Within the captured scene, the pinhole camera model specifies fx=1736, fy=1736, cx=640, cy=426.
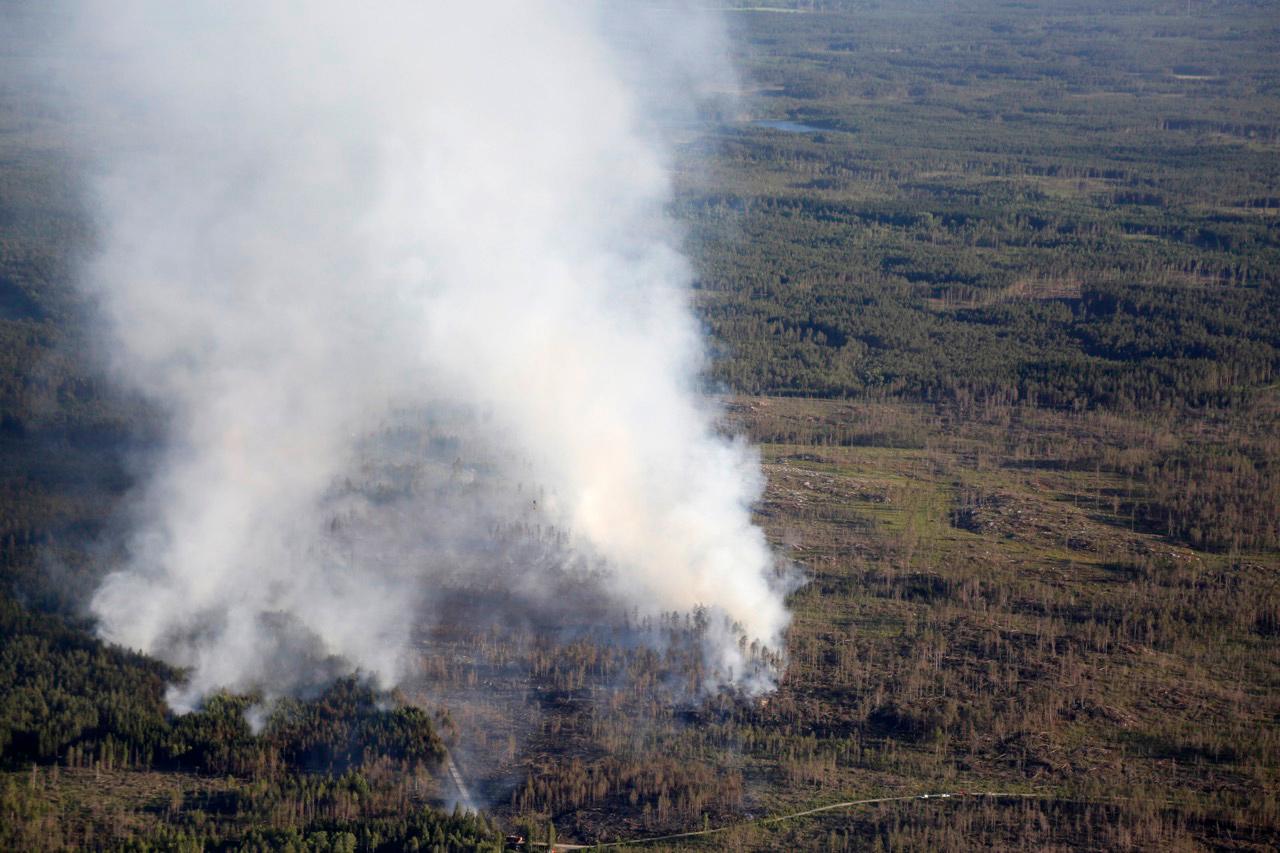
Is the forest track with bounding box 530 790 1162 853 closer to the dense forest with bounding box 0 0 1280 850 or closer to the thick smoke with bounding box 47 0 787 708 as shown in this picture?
the dense forest with bounding box 0 0 1280 850

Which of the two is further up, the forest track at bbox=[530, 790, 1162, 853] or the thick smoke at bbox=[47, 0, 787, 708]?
the thick smoke at bbox=[47, 0, 787, 708]

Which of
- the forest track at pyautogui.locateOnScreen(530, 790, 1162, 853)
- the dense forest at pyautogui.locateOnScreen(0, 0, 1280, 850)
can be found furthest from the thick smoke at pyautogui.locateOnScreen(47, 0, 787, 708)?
the forest track at pyautogui.locateOnScreen(530, 790, 1162, 853)

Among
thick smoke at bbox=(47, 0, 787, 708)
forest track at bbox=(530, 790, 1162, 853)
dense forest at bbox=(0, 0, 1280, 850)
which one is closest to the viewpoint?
forest track at bbox=(530, 790, 1162, 853)

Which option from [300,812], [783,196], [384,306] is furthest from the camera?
[783,196]

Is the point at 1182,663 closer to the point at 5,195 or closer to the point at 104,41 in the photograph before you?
the point at 104,41

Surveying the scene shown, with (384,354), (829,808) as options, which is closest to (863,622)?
(829,808)

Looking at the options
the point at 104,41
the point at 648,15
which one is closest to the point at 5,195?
the point at 104,41
